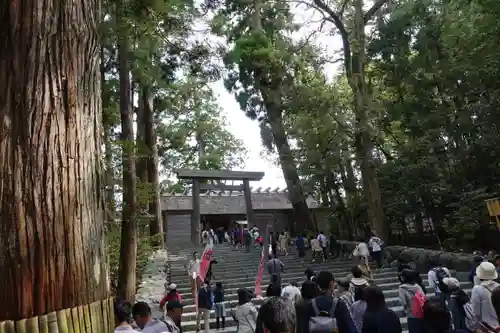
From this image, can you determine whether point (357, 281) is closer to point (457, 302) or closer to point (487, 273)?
point (457, 302)

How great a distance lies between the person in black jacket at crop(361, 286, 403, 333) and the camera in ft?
11.8

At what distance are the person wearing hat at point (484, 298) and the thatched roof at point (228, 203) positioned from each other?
2143 cm

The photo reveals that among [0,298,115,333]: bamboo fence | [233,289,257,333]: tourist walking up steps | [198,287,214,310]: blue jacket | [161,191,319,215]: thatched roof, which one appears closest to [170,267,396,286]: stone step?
[198,287,214,310]: blue jacket

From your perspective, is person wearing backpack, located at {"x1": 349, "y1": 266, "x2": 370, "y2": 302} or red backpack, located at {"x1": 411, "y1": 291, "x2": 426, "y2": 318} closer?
red backpack, located at {"x1": 411, "y1": 291, "x2": 426, "y2": 318}

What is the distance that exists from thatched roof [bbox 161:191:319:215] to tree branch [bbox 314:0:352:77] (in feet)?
39.4

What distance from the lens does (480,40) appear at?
13.9m

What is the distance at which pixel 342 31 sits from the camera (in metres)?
15.8

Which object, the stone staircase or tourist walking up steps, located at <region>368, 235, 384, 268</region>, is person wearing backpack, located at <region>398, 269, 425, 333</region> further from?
tourist walking up steps, located at <region>368, 235, 384, 268</region>

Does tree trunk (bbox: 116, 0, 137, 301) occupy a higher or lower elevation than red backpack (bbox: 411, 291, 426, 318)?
higher

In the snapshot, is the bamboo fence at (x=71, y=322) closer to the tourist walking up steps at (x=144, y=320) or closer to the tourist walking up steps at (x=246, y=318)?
the tourist walking up steps at (x=144, y=320)

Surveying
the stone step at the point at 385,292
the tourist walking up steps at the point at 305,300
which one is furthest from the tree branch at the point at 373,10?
the tourist walking up steps at the point at 305,300

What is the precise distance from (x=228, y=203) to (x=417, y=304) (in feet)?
74.4

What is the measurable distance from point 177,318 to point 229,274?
8865 millimetres

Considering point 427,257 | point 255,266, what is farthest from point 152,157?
point 427,257
